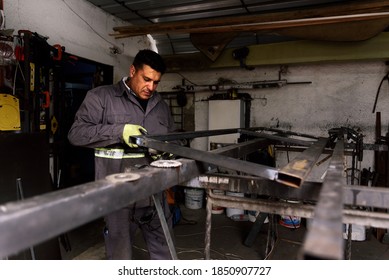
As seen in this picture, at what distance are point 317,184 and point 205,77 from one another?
4.03 metres

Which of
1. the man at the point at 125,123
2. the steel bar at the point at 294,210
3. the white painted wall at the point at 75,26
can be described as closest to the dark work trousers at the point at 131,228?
the man at the point at 125,123

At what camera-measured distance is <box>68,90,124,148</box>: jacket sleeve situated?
1.56 meters

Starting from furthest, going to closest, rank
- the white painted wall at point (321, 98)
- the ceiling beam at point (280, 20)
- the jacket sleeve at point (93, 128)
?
the white painted wall at point (321, 98) < the ceiling beam at point (280, 20) < the jacket sleeve at point (93, 128)

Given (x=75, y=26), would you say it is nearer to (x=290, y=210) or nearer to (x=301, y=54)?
(x=301, y=54)

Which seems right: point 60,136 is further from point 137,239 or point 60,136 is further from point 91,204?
point 91,204

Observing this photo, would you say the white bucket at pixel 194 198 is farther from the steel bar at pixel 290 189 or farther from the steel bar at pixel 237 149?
the steel bar at pixel 290 189

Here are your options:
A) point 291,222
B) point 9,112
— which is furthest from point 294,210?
point 291,222

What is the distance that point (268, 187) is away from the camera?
102cm

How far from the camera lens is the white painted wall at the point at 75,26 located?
8.27 ft

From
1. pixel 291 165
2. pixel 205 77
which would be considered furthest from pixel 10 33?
pixel 205 77

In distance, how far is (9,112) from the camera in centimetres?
223

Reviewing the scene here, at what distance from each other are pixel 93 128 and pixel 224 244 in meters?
2.16

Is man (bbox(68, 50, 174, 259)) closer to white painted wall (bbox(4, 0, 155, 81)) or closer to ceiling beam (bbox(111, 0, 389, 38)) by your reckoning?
white painted wall (bbox(4, 0, 155, 81))

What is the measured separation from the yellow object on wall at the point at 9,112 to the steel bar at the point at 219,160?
158 cm
